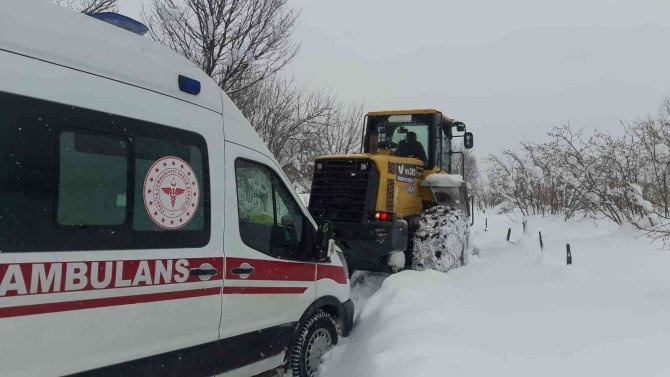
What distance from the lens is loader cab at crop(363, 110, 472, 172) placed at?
7.98 metres

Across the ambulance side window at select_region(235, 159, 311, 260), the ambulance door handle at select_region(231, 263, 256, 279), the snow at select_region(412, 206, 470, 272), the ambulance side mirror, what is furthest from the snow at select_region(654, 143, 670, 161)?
the ambulance door handle at select_region(231, 263, 256, 279)

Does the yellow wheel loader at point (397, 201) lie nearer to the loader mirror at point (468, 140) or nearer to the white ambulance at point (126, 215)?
the loader mirror at point (468, 140)

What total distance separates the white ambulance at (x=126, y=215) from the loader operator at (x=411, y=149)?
15.2ft

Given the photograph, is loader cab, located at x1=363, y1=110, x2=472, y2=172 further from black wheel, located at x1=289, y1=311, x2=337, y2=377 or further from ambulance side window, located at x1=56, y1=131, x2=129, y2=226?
ambulance side window, located at x1=56, y1=131, x2=129, y2=226

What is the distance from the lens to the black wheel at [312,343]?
3807 millimetres

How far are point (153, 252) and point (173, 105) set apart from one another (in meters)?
0.90

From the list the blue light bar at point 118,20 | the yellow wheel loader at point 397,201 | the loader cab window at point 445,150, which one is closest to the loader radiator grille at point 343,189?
the yellow wheel loader at point 397,201

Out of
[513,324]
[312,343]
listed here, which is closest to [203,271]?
[312,343]

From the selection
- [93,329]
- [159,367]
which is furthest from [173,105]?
[159,367]

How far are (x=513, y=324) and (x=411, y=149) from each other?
13.4 ft

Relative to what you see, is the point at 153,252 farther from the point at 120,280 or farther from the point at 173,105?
the point at 173,105

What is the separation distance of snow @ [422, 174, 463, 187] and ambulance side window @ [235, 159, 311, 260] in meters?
3.94

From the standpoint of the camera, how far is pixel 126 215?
255 centimetres

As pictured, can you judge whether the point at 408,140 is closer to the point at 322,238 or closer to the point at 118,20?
the point at 322,238
